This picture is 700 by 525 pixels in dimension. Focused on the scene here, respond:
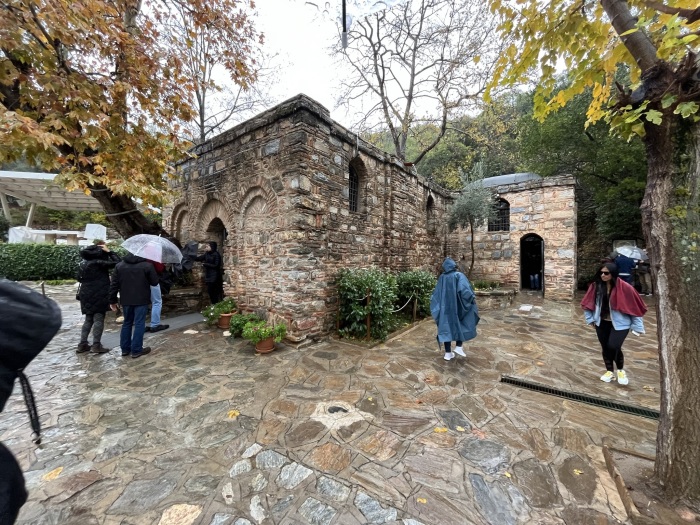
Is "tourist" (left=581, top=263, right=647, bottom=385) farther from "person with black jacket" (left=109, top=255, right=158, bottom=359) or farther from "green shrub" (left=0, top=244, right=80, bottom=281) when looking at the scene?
"green shrub" (left=0, top=244, right=80, bottom=281)

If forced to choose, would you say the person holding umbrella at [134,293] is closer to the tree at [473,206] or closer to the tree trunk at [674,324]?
the tree trunk at [674,324]

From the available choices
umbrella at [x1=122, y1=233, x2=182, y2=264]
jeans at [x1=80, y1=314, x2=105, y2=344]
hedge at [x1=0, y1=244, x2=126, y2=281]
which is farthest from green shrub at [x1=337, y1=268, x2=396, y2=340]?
hedge at [x1=0, y1=244, x2=126, y2=281]

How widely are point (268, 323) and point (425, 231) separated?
6.58 m

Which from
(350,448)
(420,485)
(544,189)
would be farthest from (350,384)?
(544,189)

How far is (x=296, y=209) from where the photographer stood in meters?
5.03

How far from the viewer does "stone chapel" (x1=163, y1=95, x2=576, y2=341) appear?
202 inches

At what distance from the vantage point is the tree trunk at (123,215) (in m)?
6.25

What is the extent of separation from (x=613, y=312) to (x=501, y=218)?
28.9 ft

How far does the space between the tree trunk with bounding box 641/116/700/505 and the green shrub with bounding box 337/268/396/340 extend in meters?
3.88

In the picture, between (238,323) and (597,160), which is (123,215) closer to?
(238,323)

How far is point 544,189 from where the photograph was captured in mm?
10422

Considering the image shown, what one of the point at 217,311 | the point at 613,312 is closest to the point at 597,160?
the point at 613,312

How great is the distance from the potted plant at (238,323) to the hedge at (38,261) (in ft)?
27.3

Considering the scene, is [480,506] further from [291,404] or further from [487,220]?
[487,220]
